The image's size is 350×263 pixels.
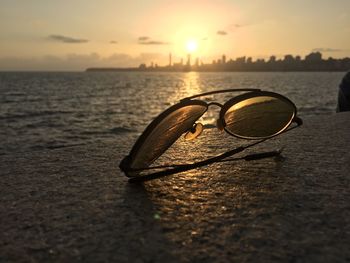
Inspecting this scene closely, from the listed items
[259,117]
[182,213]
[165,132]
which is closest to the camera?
[182,213]

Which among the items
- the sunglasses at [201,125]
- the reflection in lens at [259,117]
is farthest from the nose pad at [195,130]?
the reflection in lens at [259,117]

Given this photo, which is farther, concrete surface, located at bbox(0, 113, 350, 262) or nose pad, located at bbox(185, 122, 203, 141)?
nose pad, located at bbox(185, 122, 203, 141)

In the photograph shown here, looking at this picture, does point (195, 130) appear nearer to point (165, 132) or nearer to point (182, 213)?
point (165, 132)

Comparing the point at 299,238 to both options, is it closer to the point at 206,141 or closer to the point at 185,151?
the point at 185,151

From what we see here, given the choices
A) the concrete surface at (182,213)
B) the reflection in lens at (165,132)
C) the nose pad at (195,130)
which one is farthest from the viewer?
the nose pad at (195,130)

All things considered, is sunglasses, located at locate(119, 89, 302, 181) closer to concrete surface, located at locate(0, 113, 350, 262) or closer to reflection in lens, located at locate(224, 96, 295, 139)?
reflection in lens, located at locate(224, 96, 295, 139)

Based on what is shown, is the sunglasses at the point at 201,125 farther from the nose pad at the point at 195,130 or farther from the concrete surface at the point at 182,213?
the concrete surface at the point at 182,213

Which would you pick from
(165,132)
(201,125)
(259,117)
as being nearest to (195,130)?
(201,125)

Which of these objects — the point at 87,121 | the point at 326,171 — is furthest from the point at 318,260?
the point at 87,121

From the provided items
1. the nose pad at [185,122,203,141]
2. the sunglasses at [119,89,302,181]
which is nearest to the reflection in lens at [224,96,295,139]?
the sunglasses at [119,89,302,181]
